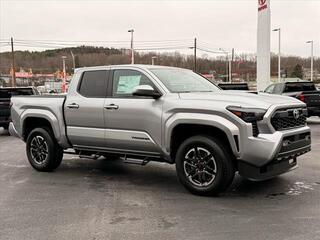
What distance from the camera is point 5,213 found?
5.96m

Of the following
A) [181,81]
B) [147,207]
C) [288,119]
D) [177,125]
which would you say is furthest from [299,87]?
[147,207]

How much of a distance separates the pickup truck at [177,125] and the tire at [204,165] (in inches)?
0.5

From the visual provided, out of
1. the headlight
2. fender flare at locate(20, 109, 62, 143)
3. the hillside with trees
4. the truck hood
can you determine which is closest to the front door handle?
the truck hood

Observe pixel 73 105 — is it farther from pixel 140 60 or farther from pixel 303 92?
pixel 140 60

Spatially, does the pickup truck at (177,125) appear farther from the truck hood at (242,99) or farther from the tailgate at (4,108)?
the tailgate at (4,108)

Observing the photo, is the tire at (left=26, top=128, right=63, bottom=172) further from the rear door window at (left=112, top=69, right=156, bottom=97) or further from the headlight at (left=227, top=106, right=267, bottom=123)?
the headlight at (left=227, top=106, right=267, bottom=123)

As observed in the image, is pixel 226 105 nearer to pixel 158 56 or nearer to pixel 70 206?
pixel 70 206

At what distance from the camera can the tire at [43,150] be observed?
8695 mm

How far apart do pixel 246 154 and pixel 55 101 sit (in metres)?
3.94

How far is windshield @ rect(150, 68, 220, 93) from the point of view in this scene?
7270 mm

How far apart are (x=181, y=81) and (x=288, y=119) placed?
6.07 ft

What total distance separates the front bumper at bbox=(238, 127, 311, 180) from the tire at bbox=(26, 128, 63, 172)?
382cm

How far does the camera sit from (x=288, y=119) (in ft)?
21.6

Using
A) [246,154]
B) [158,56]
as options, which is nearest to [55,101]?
[246,154]
